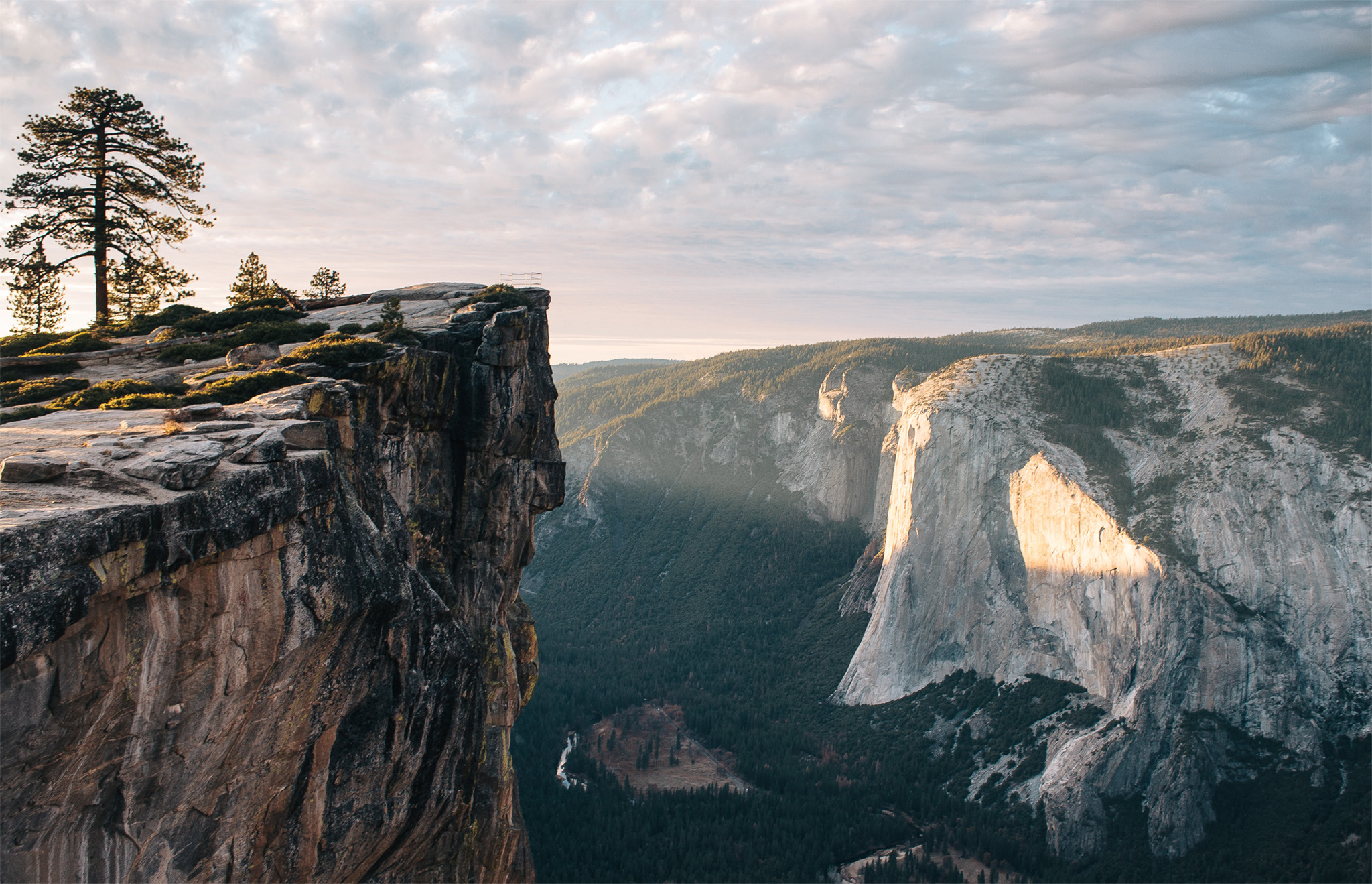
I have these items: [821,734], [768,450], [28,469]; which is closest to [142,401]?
[28,469]

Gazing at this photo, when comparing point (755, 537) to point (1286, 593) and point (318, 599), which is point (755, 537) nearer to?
point (1286, 593)

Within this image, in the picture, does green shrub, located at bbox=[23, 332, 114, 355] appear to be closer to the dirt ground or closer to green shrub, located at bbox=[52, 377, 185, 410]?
green shrub, located at bbox=[52, 377, 185, 410]

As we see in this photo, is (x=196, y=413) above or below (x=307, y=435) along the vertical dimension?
above

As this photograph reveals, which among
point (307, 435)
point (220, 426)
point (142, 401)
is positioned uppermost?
point (142, 401)

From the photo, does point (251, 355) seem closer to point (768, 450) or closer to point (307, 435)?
point (307, 435)

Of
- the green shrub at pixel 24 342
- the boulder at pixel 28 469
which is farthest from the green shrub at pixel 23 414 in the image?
the green shrub at pixel 24 342

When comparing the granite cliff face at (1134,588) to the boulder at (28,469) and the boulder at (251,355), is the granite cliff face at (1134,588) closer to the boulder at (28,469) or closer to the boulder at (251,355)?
the boulder at (251,355)

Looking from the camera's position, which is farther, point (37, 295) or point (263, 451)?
point (37, 295)
